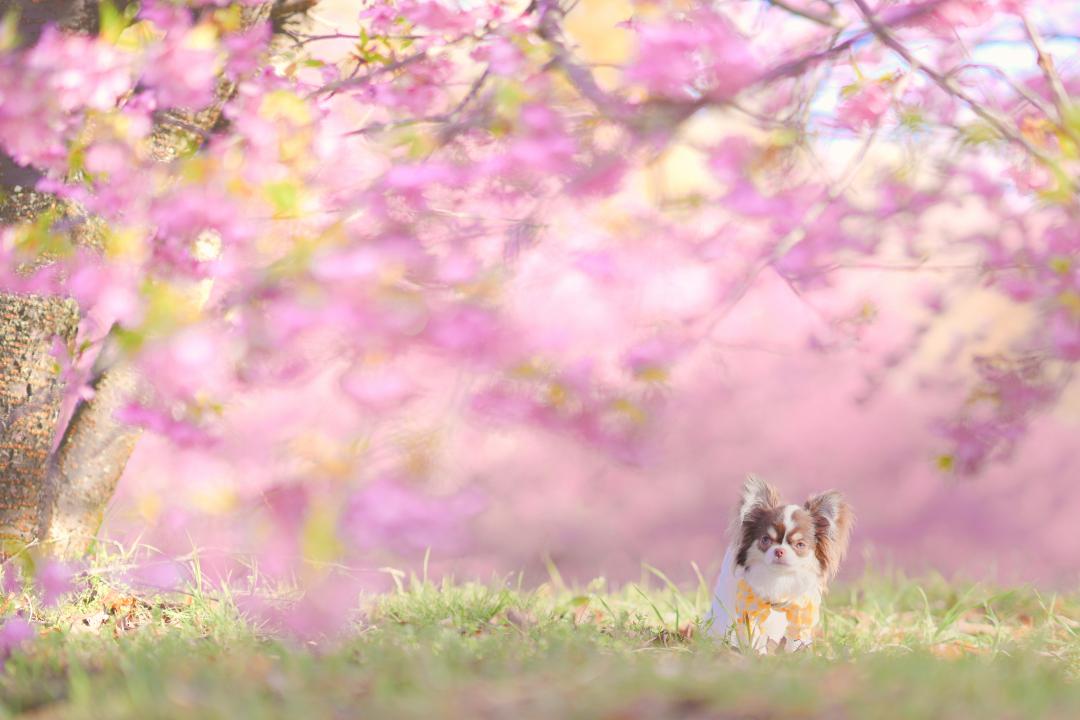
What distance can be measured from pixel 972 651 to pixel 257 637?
2.94 m

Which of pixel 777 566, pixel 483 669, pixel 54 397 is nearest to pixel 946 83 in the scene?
pixel 777 566

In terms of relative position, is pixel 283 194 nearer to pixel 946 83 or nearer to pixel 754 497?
pixel 754 497

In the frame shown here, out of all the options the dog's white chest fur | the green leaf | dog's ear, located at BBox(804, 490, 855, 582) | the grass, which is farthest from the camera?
dog's ear, located at BBox(804, 490, 855, 582)

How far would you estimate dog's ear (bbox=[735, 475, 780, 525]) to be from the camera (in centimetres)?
423

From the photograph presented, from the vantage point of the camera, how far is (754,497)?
4262 millimetres

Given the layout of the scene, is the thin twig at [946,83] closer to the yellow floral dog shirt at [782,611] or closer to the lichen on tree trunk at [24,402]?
the yellow floral dog shirt at [782,611]

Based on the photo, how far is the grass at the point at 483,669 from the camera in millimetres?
2539

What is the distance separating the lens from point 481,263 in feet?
13.2

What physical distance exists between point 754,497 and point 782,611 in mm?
445

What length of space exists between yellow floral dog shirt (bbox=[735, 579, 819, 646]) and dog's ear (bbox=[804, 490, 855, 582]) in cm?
20

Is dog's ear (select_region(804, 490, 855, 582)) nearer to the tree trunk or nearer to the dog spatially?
the dog

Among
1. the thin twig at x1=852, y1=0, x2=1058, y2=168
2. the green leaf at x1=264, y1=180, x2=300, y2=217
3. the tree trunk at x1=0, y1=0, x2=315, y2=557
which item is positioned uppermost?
the thin twig at x1=852, y1=0, x2=1058, y2=168

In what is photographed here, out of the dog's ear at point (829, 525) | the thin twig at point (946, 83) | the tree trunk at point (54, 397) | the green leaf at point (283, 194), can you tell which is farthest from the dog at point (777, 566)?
the tree trunk at point (54, 397)

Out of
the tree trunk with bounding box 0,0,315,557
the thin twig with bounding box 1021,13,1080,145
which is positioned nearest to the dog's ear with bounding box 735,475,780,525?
the thin twig with bounding box 1021,13,1080,145
